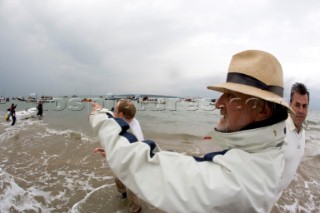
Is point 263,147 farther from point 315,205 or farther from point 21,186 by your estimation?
point 21,186

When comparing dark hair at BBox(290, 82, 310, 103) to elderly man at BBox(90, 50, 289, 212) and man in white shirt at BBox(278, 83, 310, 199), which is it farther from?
elderly man at BBox(90, 50, 289, 212)

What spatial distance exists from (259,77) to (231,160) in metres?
0.64

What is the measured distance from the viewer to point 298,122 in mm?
3352

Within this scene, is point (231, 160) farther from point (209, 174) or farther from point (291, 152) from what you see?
point (291, 152)

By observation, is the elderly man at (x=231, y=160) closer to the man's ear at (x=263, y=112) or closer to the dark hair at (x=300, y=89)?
the man's ear at (x=263, y=112)

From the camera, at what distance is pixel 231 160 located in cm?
114

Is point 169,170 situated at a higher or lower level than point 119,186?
higher

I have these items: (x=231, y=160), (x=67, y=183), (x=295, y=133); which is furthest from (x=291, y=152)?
(x=67, y=183)

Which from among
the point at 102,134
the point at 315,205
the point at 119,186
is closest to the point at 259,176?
the point at 102,134

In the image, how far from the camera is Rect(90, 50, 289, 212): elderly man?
1.07 meters

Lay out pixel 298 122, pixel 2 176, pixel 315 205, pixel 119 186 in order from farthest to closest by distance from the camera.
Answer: pixel 2 176, pixel 315 205, pixel 119 186, pixel 298 122

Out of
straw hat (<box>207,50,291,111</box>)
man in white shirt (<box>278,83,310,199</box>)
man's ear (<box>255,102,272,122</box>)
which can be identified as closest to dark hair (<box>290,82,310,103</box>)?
man in white shirt (<box>278,83,310,199</box>)

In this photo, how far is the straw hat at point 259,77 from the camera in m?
1.38

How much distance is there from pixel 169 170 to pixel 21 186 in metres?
7.24
